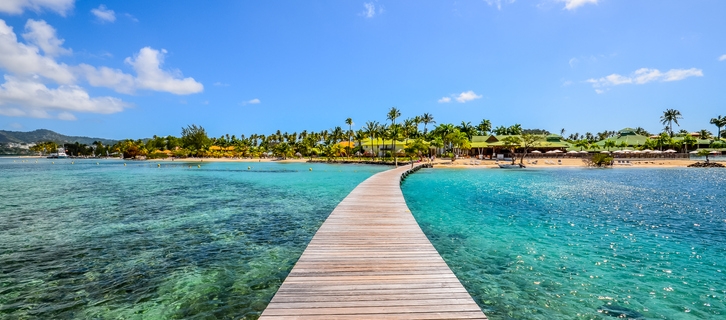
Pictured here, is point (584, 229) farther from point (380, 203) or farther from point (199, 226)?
point (199, 226)

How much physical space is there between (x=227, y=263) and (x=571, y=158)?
70662 mm

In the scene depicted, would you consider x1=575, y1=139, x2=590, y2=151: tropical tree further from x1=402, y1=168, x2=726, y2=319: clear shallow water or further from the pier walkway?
the pier walkway

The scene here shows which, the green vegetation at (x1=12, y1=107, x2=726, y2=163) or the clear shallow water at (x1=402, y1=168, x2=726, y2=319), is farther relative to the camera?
the green vegetation at (x1=12, y1=107, x2=726, y2=163)

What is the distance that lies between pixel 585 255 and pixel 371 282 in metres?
7.53

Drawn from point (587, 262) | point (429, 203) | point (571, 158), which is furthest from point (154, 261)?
point (571, 158)

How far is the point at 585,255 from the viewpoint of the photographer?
9758 millimetres

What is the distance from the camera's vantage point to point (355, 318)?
14.6 feet

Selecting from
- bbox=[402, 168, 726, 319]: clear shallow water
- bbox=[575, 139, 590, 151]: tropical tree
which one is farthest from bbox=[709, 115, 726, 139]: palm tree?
bbox=[402, 168, 726, 319]: clear shallow water

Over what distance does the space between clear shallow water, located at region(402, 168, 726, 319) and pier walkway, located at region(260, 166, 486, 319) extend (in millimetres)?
1499

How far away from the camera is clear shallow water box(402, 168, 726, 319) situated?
6711 mm

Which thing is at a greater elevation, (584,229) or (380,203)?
(380,203)

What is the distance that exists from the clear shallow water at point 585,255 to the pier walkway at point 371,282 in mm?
1499

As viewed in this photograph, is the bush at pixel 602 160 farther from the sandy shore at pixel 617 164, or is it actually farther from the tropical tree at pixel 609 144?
the tropical tree at pixel 609 144

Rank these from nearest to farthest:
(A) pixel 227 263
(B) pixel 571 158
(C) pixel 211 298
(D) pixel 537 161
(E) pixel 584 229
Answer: (C) pixel 211 298, (A) pixel 227 263, (E) pixel 584 229, (D) pixel 537 161, (B) pixel 571 158
